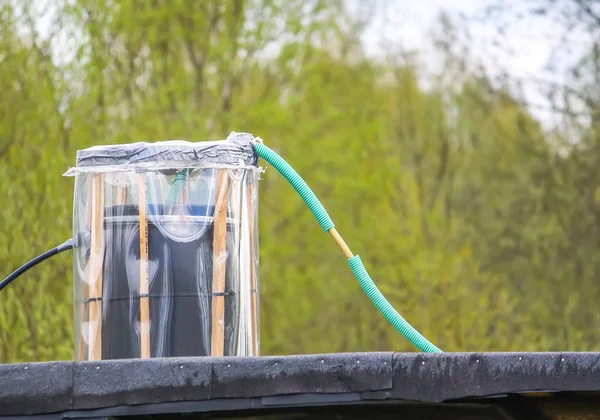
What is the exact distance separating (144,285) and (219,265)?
0.86 feet

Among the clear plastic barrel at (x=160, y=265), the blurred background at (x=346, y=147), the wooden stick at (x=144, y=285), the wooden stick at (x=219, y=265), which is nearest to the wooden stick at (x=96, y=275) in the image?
the clear plastic barrel at (x=160, y=265)

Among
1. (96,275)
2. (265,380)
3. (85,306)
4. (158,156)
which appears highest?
(158,156)

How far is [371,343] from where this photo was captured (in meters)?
15.5

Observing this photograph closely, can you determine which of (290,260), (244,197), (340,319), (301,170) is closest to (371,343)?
(340,319)

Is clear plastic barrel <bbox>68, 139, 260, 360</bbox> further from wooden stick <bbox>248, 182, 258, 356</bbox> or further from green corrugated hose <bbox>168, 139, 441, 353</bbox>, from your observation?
green corrugated hose <bbox>168, 139, 441, 353</bbox>

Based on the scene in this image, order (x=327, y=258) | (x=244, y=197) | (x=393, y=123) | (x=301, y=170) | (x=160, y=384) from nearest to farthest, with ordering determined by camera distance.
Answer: (x=160, y=384)
(x=244, y=197)
(x=301, y=170)
(x=327, y=258)
(x=393, y=123)

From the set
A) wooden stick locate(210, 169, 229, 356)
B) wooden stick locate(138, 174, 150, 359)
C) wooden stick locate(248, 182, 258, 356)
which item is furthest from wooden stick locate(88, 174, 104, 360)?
wooden stick locate(248, 182, 258, 356)

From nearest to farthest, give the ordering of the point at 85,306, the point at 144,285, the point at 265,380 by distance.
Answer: the point at 265,380 < the point at 144,285 < the point at 85,306

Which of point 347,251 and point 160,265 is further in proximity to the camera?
point 347,251

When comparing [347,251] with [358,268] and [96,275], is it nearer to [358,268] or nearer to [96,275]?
[358,268]

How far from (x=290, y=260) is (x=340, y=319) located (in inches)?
73.6

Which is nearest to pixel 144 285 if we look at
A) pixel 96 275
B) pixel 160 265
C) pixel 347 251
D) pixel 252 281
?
pixel 160 265

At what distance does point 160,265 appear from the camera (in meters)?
3.21

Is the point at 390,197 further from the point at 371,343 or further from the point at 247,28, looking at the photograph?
A: the point at 247,28
